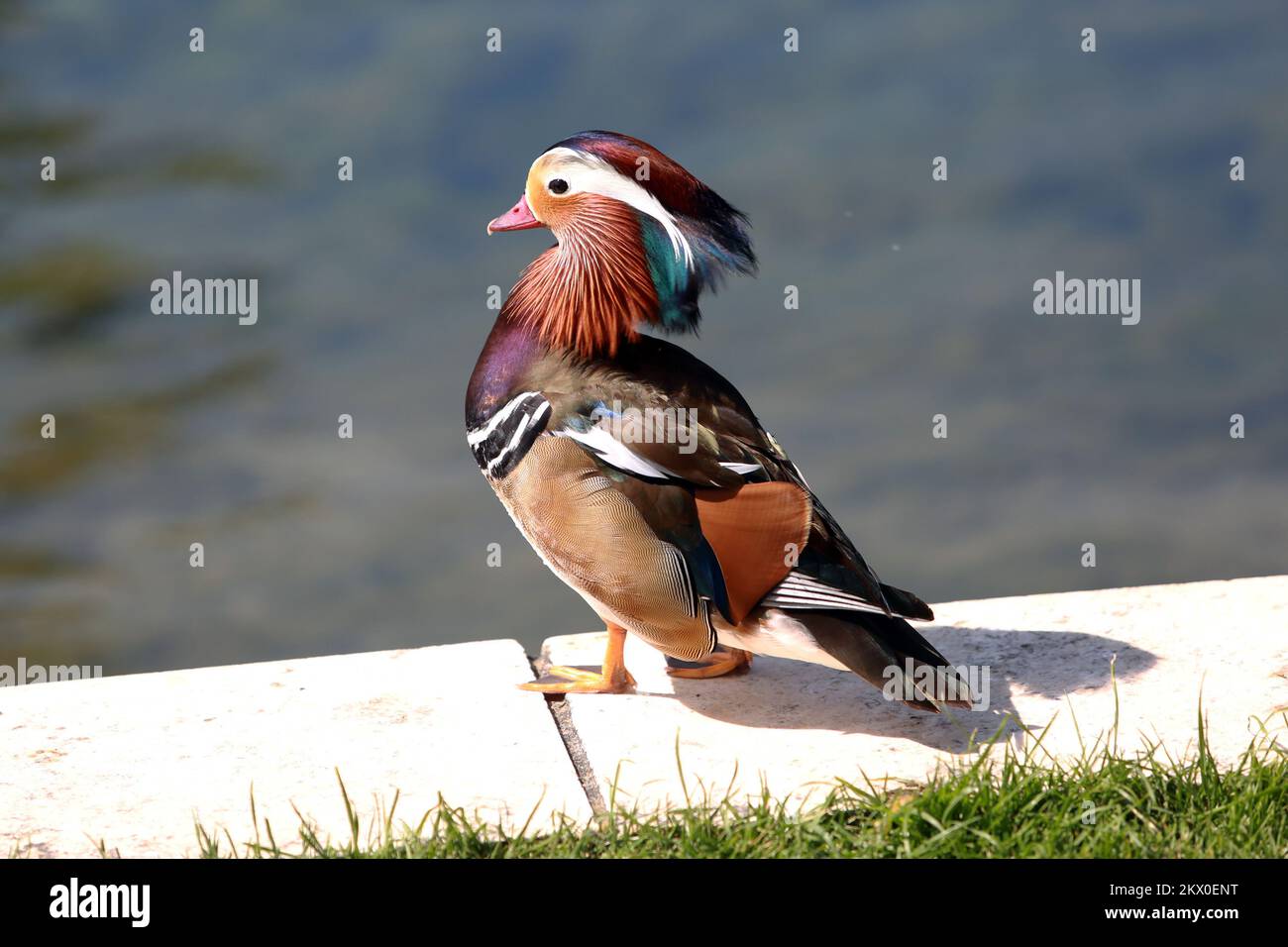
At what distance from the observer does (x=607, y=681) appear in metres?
3.42

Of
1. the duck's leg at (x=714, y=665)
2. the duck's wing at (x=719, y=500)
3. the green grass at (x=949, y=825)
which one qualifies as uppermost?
the duck's wing at (x=719, y=500)

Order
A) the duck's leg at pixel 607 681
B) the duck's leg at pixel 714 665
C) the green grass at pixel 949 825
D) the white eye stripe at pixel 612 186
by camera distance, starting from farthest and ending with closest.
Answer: the duck's leg at pixel 714 665
the duck's leg at pixel 607 681
the white eye stripe at pixel 612 186
the green grass at pixel 949 825

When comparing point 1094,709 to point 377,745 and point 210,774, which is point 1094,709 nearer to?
point 377,745

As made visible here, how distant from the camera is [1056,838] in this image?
260 centimetres

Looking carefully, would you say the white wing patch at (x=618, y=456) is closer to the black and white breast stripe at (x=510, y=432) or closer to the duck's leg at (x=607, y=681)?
the black and white breast stripe at (x=510, y=432)

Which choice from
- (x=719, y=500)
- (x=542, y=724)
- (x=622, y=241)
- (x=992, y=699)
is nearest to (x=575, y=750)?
(x=542, y=724)

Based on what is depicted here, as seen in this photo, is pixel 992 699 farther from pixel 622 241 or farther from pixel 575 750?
pixel 622 241

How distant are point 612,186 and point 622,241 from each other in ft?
0.41

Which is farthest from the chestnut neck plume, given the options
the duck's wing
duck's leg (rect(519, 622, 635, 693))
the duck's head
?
duck's leg (rect(519, 622, 635, 693))

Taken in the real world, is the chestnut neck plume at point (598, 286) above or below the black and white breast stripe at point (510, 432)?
above

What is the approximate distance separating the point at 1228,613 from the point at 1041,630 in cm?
50

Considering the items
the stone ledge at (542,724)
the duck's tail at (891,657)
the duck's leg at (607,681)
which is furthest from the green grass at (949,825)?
the duck's leg at (607,681)

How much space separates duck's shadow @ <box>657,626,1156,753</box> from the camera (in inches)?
127

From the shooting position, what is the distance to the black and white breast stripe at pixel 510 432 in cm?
317
